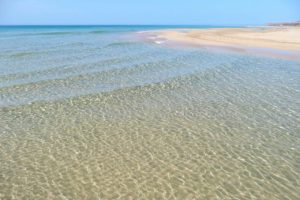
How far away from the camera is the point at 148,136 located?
824 centimetres

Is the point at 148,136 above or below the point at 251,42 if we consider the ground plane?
above

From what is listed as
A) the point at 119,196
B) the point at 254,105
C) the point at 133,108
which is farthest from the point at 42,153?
the point at 254,105

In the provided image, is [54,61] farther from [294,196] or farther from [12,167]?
[294,196]

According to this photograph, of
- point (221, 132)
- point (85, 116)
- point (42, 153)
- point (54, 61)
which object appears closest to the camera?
point (42, 153)

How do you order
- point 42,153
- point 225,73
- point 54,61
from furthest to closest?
point 54,61
point 225,73
point 42,153

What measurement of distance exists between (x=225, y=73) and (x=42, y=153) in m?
11.7

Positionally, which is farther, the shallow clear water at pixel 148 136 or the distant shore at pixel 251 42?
the distant shore at pixel 251 42

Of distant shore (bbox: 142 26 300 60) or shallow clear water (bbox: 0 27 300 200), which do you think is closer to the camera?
shallow clear water (bbox: 0 27 300 200)

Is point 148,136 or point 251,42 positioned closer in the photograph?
point 148,136

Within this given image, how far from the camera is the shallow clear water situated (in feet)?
19.2

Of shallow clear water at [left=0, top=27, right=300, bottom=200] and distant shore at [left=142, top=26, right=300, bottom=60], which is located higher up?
shallow clear water at [left=0, top=27, right=300, bottom=200]

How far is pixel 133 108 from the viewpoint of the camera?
1052cm

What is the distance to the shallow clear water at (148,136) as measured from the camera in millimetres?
5852

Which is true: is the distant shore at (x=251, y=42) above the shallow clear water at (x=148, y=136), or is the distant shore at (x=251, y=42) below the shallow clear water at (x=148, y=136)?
below
